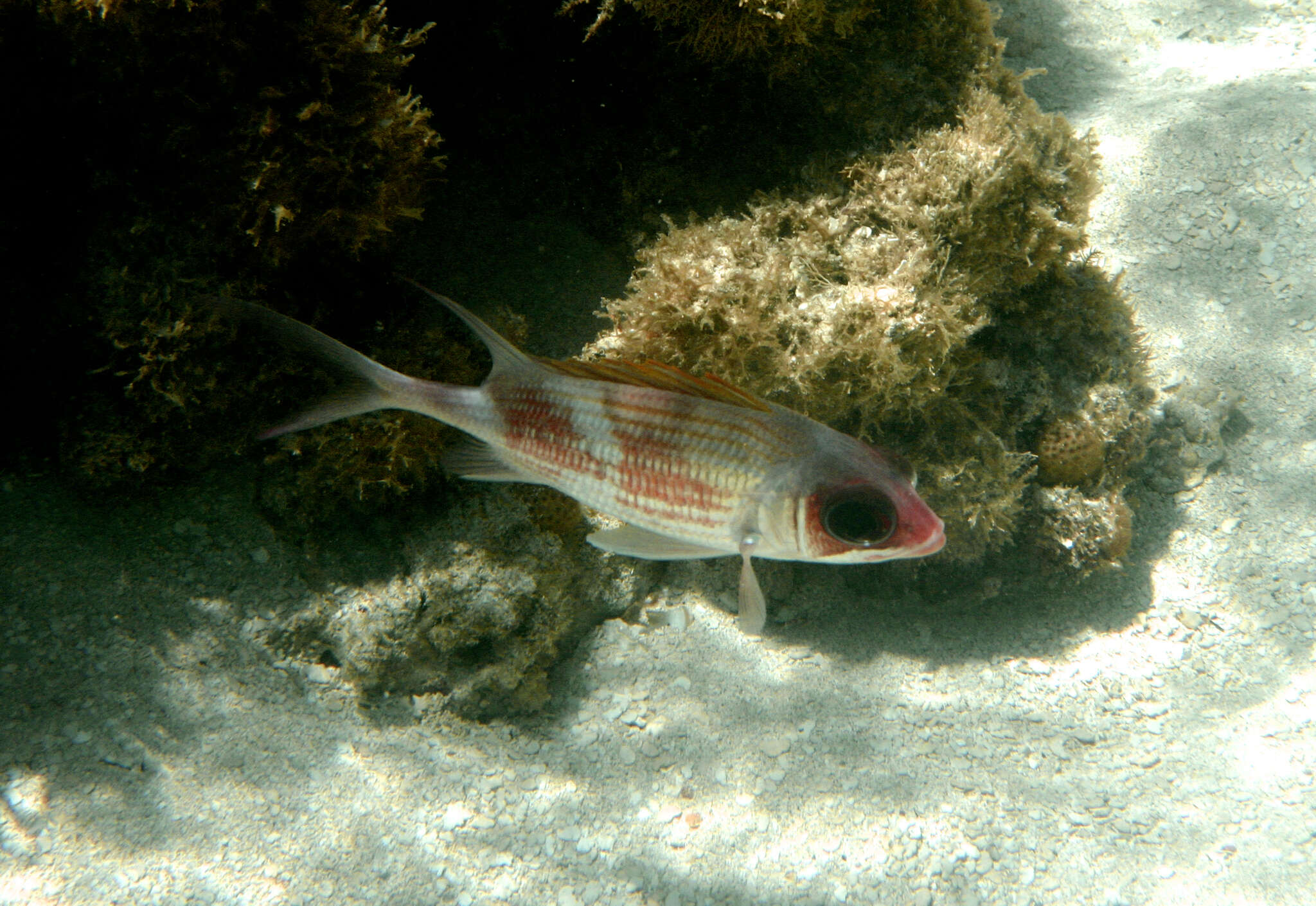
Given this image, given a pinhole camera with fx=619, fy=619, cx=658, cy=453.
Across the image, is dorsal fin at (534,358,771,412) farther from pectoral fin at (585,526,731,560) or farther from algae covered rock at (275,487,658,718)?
algae covered rock at (275,487,658,718)

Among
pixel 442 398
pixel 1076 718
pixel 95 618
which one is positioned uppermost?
pixel 442 398

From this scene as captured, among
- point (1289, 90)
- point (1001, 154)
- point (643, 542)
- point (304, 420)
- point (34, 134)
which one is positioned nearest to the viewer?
point (643, 542)

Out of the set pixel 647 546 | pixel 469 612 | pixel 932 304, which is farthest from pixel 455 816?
pixel 932 304

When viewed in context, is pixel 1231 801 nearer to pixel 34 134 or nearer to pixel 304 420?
pixel 304 420

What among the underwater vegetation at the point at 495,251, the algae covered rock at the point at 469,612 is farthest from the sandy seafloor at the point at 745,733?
the underwater vegetation at the point at 495,251

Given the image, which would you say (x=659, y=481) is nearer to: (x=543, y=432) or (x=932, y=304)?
(x=543, y=432)

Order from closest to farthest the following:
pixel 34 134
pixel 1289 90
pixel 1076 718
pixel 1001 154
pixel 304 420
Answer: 1. pixel 304 420
2. pixel 34 134
3. pixel 1001 154
4. pixel 1076 718
5. pixel 1289 90

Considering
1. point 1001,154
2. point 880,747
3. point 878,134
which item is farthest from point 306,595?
point 1001,154

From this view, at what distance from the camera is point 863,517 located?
181 cm

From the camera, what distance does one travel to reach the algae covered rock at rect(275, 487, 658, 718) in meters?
3.27

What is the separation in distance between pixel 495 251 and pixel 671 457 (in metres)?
2.55

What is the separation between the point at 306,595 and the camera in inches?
135

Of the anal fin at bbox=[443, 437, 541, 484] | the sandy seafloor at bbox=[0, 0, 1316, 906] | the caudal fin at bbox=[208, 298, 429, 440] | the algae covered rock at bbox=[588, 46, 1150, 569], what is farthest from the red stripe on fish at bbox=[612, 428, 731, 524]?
the sandy seafloor at bbox=[0, 0, 1316, 906]

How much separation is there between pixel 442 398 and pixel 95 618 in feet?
7.90
